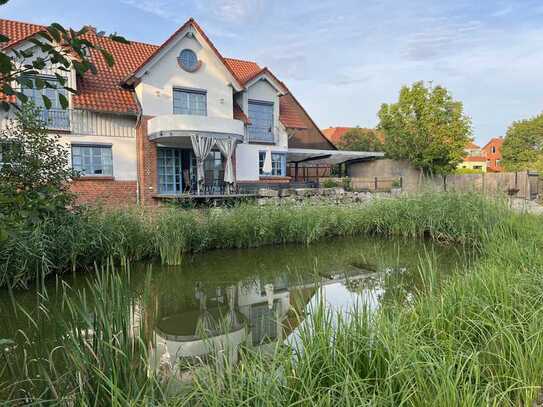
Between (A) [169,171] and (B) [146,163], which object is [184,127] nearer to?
(B) [146,163]

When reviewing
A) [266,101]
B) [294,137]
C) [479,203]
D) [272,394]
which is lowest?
[272,394]

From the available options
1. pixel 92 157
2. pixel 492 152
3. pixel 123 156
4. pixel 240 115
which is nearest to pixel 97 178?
pixel 92 157

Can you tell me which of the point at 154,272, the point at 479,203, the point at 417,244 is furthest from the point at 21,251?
the point at 479,203

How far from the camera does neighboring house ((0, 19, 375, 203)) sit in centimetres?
1474

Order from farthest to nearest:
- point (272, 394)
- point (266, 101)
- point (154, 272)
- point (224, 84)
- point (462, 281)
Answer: point (266, 101)
point (224, 84)
point (154, 272)
point (462, 281)
point (272, 394)

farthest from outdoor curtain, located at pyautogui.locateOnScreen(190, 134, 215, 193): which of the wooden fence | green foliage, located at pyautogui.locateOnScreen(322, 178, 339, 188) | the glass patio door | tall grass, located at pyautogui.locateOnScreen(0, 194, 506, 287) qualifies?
the wooden fence

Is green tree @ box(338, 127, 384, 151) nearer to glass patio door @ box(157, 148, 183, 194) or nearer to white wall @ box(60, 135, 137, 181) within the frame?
glass patio door @ box(157, 148, 183, 194)

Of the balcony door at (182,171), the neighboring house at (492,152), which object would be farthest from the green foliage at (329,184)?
the neighboring house at (492,152)

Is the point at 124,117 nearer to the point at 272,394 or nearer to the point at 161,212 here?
the point at 161,212

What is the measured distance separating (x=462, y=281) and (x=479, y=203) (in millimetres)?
6521

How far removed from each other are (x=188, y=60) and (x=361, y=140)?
21.8m

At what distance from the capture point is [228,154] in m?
16.1

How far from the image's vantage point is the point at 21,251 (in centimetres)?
617

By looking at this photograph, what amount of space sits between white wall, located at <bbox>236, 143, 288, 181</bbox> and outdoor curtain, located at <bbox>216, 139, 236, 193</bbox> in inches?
59.6
